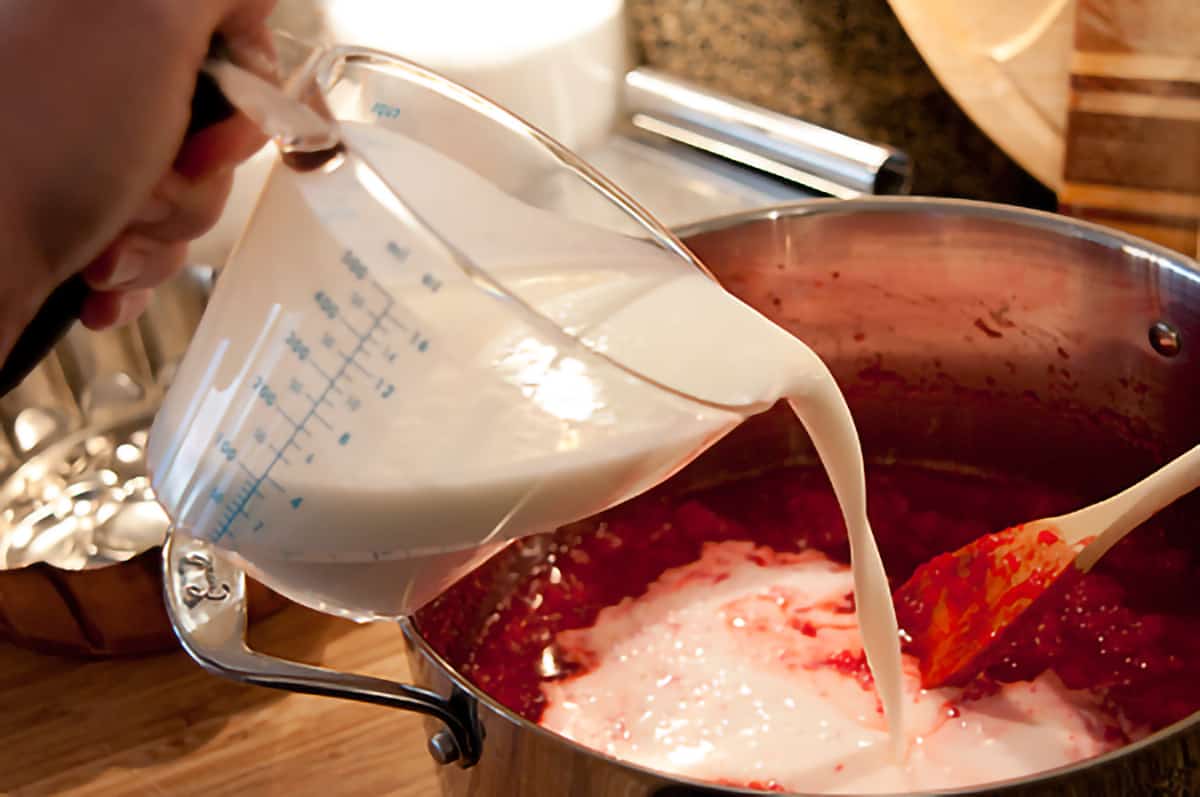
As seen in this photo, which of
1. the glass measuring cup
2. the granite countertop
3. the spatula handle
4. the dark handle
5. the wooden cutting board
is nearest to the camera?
the glass measuring cup

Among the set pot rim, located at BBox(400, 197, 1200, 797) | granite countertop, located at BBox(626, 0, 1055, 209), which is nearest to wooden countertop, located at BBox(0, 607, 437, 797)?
pot rim, located at BBox(400, 197, 1200, 797)

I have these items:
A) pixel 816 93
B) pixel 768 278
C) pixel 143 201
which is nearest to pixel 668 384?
pixel 143 201

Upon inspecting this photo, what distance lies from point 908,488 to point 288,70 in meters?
0.56

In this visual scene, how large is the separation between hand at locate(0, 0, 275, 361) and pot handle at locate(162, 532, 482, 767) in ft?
0.40

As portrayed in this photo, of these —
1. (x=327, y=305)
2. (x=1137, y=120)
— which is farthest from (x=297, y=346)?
(x=1137, y=120)

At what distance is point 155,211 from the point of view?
63 cm

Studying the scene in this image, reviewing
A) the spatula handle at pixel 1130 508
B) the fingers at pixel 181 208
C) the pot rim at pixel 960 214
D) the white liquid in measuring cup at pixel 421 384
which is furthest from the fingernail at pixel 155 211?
the spatula handle at pixel 1130 508

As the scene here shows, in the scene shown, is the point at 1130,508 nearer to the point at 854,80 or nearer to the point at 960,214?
the point at 960,214

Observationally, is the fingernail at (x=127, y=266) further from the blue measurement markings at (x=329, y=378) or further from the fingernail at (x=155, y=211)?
the blue measurement markings at (x=329, y=378)

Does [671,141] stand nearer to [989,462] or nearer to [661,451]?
[989,462]

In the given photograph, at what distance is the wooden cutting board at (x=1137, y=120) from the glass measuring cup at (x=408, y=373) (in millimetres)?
501

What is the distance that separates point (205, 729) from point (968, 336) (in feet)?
1.83

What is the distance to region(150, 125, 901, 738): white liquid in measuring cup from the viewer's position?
44 centimetres

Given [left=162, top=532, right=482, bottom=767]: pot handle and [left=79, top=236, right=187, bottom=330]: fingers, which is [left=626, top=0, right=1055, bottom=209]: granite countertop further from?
[left=162, top=532, right=482, bottom=767]: pot handle
